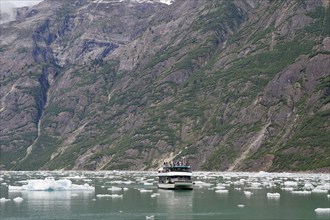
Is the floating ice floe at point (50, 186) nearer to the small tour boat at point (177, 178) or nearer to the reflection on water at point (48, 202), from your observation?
the reflection on water at point (48, 202)

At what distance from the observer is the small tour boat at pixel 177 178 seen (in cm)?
13188

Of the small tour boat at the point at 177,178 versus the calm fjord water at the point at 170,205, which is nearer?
the calm fjord water at the point at 170,205

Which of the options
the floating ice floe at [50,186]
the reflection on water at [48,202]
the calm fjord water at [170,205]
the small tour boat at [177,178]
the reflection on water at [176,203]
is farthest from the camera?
the small tour boat at [177,178]

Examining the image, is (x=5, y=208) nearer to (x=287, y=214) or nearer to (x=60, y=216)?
(x=60, y=216)

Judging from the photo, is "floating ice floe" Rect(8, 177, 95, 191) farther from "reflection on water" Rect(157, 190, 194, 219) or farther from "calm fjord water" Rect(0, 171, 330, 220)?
"reflection on water" Rect(157, 190, 194, 219)

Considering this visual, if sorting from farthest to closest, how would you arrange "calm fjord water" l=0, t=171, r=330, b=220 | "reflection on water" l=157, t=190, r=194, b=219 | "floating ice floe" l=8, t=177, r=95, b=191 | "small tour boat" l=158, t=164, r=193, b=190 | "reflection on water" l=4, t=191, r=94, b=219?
"small tour boat" l=158, t=164, r=193, b=190, "floating ice floe" l=8, t=177, r=95, b=191, "reflection on water" l=4, t=191, r=94, b=219, "reflection on water" l=157, t=190, r=194, b=219, "calm fjord water" l=0, t=171, r=330, b=220

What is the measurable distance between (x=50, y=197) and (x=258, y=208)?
146 feet

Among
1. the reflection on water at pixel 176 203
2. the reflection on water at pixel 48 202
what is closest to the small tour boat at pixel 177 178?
the reflection on water at pixel 176 203

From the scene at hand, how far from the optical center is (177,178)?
134m

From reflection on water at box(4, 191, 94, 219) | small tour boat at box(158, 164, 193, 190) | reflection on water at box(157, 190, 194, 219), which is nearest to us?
reflection on water at box(157, 190, 194, 219)

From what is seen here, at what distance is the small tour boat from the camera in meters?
132

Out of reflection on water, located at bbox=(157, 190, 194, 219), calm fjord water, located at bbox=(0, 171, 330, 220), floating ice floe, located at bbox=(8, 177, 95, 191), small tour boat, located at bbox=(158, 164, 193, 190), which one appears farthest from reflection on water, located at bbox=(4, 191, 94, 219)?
small tour boat, located at bbox=(158, 164, 193, 190)

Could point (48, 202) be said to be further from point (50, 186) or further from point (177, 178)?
point (177, 178)

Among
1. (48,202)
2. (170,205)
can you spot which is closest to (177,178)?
(170,205)
